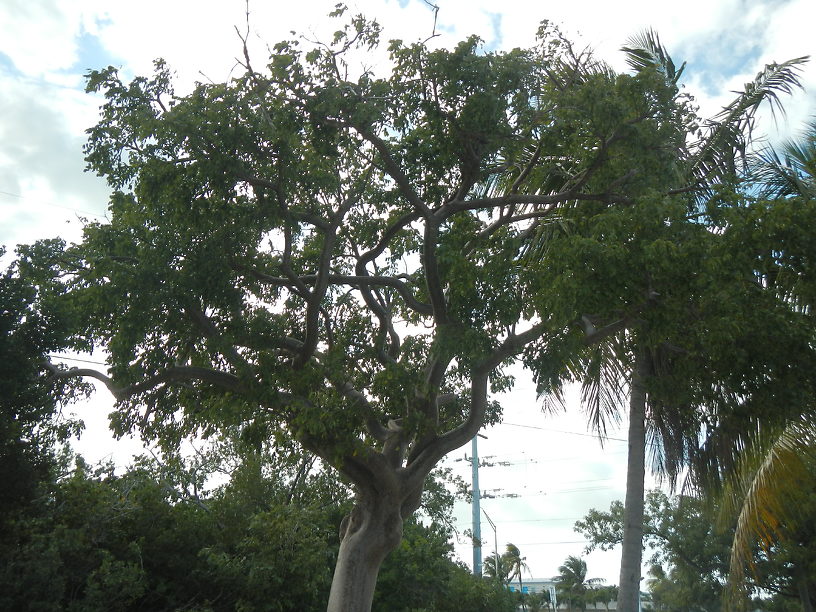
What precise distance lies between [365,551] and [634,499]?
4.60 meters

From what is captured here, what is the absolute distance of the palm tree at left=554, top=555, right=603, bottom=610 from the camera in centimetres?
6962

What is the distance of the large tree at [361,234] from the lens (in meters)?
8.91

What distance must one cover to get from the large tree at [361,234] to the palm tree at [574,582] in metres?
65.3

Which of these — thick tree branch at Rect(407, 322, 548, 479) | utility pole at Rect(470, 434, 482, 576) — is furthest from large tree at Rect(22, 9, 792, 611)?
utility pole at Rect(470, 434, 482, 576)

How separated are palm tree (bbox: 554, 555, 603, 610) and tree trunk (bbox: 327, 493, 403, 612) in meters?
65.0

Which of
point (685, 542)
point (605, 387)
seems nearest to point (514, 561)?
point (685, 542)

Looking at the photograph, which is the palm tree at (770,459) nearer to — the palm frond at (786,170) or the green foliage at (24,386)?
the palm frond at (786,170)

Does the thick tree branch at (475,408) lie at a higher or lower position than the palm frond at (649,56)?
lower

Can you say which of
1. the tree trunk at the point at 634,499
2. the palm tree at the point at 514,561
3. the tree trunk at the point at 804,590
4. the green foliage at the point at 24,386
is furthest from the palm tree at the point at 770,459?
the palm tree at the point at 514,561

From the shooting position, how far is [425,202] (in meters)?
10.2

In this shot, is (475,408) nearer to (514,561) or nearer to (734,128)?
(734,128)

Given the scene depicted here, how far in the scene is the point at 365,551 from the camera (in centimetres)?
1045

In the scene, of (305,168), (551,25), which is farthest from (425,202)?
(551,25)

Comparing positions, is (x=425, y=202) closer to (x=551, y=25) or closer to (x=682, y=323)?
(x=551, y=25)
